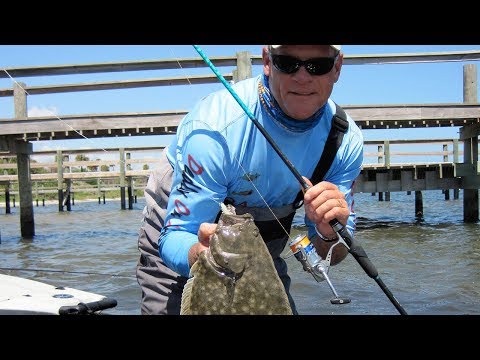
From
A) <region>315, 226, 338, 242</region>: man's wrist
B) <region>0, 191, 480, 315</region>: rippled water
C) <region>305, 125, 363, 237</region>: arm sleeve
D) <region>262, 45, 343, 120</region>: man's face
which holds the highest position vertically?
<region>262, 45, 343, 120</region>: man's face

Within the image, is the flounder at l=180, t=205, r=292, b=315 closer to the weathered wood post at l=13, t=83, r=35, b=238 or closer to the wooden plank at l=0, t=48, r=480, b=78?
the wooden plank at l=0, t=48, r=480, b=78

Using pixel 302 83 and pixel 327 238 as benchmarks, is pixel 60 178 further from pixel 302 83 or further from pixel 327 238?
pixel 302 83

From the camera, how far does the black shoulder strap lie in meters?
2.95

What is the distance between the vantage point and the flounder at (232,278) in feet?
7.27

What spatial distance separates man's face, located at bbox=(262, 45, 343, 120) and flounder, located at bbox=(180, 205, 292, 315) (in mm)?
728

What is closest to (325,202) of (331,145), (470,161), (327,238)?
(327,238)

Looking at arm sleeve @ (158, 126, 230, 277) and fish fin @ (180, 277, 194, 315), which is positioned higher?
arm sleeve @ (158, 126, 230, 277)

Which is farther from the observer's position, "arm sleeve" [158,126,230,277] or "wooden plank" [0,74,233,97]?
"wooden plank" [0,74,233,97]

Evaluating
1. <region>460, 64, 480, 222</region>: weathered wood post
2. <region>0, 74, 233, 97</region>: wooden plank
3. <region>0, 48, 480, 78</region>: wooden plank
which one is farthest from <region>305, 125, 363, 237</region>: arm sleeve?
<region>460, 64, 480, 222</region>: weathered wood post

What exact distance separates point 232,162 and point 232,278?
2.44 ft

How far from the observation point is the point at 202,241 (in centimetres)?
235

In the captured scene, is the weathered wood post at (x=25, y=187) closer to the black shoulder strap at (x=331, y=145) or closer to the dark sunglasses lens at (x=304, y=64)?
the black shoulder strap at (x=331, y=145)
